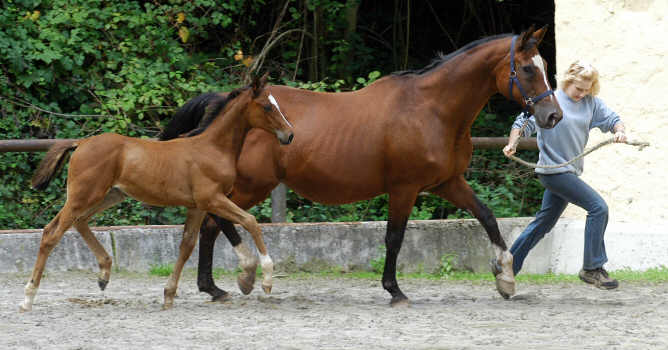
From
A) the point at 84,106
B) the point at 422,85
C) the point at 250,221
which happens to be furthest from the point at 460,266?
the point at 84,106

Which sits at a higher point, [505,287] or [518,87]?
[518,87]

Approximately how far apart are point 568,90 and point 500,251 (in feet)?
4.45

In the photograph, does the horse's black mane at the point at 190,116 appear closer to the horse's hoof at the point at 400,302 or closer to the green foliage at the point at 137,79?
the horse's hoof at the point at 400,302

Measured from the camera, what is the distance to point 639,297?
22.3 feet

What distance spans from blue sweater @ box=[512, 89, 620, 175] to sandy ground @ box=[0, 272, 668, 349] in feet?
3.55

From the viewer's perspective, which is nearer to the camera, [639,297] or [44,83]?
[639,297]

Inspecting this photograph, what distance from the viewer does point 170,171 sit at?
6.37 metres

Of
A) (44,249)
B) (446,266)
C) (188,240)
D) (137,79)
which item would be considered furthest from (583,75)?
(137,79)

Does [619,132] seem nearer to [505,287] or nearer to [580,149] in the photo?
[580,149]

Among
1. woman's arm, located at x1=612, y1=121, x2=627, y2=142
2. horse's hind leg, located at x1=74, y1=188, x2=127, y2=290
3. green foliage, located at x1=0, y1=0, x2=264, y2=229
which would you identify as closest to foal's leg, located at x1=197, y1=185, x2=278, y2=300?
horse's hind leg, located at x1=74, y1=188, x2=127, y2=290

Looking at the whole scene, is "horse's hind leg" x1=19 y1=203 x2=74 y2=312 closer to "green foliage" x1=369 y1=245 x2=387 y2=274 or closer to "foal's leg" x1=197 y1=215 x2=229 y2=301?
"foal's leg" x1=197 y1=215 x2=229 y2=301

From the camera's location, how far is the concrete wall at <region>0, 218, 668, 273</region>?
27.8 ft

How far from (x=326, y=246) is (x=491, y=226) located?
7.23 ft

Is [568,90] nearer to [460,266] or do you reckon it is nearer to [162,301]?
[460,266]
